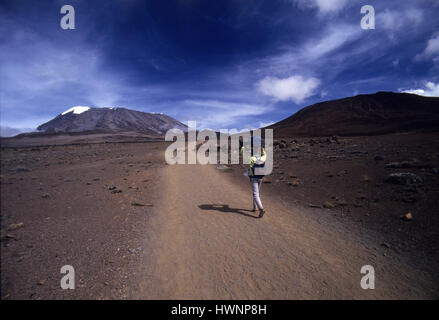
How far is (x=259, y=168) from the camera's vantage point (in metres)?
5.40

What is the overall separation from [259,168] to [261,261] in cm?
253

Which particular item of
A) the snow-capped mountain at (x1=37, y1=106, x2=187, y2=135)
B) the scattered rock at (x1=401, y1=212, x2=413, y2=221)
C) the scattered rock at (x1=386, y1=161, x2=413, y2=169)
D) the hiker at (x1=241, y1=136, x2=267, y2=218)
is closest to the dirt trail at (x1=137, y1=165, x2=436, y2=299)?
the hiker at (x1=241, y1=136, x2=267, y2=218)

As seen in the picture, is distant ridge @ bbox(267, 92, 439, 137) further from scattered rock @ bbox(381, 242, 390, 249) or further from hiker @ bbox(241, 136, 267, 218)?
scattered rock @ bbox(381, 242, 390, 249)

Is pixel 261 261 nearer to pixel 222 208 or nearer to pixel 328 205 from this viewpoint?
pixel 222 208

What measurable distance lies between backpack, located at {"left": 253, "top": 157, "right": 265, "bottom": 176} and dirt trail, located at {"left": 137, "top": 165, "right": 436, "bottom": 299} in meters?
1.31

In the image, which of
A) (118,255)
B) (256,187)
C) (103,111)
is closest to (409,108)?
(256,187)

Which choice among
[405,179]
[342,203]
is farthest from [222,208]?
[405,179]

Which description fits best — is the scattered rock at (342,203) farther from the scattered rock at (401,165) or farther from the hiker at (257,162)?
the scattered rock at (401,165)

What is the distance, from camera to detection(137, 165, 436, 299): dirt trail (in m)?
2.78

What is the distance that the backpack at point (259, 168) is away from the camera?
5367 mm

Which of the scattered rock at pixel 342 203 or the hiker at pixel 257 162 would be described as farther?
the scattered rock at pixel 342 203

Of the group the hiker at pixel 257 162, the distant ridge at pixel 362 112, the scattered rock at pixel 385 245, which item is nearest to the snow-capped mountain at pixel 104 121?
the distant ridge at pixel 362 112

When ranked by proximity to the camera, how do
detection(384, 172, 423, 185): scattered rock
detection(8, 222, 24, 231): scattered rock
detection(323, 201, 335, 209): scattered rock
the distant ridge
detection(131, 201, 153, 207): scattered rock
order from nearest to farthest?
detection(8, 222, 24, 231): scattered rock
detection(323, 201, 335, 209): scattered rock
detection(131, 201, 153, 207): scattered rock
detection(384, 172, 423, 185): scattered rock
the distant ridge

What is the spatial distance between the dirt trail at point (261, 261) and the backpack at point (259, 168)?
131 cm
